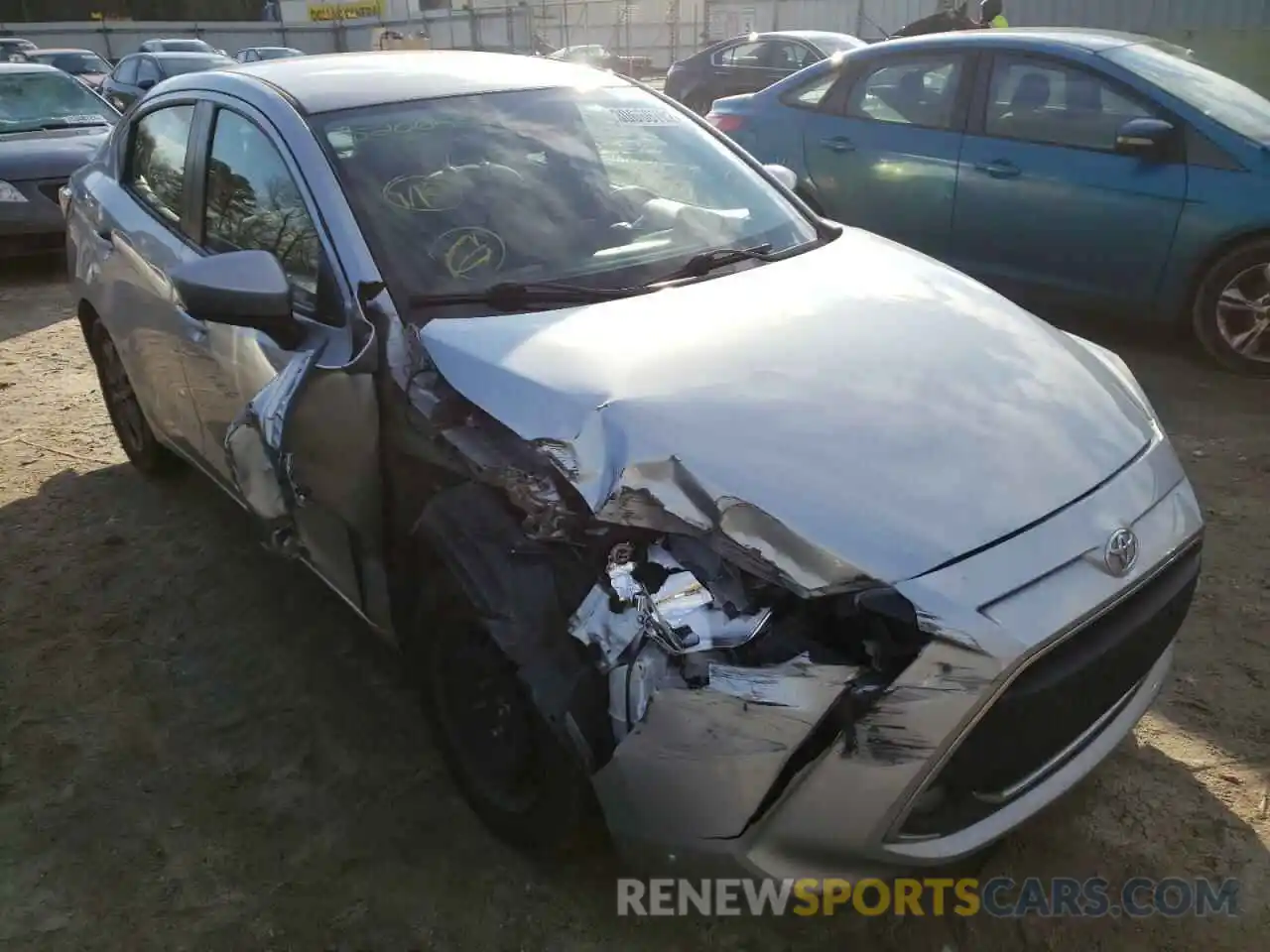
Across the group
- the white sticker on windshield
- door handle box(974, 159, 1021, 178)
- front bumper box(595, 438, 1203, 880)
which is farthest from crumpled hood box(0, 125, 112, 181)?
front bumper box(595, 438, 1203, 880)

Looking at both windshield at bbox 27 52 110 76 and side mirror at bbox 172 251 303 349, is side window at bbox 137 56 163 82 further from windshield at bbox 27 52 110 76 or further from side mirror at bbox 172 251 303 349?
side mirror at bbox 172 251 303 349

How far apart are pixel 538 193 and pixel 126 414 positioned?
252 centimetres

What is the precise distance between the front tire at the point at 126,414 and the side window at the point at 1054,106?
4.39 meters

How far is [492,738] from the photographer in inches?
91.0

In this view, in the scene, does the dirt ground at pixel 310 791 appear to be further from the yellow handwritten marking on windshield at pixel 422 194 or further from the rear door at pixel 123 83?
the rear door at pixel 123 83

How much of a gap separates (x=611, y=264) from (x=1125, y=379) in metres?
1.32

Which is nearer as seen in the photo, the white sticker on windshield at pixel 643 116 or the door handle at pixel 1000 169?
the white sticker on windshield at pixel 643 116

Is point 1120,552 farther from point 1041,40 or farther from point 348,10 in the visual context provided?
point 348,10

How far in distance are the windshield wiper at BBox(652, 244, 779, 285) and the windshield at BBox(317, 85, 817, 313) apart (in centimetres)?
3

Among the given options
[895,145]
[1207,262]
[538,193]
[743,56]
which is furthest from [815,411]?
[743,56]

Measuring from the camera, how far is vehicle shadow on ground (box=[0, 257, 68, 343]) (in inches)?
268

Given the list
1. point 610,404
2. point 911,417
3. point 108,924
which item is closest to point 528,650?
point 610,404

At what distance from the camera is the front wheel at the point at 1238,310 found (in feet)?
15.5

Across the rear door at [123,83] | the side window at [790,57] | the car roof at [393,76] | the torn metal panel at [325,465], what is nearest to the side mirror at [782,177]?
the car roof at [393,76]
